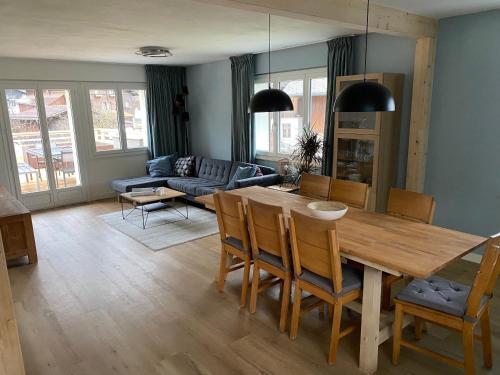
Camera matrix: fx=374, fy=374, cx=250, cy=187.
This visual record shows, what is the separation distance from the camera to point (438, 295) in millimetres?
2357

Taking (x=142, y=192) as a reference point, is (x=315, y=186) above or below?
above

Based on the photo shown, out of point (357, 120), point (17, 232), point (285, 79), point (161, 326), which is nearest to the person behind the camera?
point (161, 326)

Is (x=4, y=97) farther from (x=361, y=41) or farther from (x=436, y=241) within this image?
(x=436, y=241)

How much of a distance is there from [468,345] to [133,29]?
4.18 m

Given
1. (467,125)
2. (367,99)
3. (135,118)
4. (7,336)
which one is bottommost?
(7,336)

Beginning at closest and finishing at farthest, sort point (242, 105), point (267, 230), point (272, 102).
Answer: point (267, 230), point (272, 102), point (242, 105)

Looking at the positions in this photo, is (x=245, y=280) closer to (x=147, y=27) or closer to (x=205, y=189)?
(x=147, y=27)

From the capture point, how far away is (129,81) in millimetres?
7418

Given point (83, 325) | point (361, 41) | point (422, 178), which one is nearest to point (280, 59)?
point (361, 41)

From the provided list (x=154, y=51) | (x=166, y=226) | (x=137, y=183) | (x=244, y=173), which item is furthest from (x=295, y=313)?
(x=137, y=183)

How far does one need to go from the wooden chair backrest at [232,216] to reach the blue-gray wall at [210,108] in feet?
13.4

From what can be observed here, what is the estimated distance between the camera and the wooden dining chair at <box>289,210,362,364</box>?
7.77 ft

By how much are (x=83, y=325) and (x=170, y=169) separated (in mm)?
4747

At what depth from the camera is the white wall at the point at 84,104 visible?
6.25 meters
